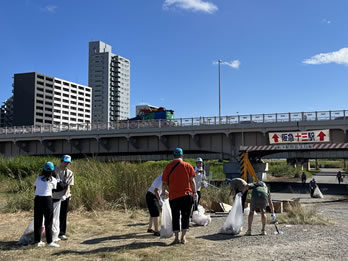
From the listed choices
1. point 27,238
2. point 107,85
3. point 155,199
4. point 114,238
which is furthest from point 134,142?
point 107,85

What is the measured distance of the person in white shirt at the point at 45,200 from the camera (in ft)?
20.5

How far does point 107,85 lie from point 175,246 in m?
160

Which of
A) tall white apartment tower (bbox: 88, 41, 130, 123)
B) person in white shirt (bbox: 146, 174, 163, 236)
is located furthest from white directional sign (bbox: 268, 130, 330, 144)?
tall white apartment tower (bbox: 88, 41, 130, 123)

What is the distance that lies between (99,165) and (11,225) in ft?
15.6

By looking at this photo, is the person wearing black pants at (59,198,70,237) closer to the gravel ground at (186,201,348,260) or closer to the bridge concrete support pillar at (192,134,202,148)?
the gravel ground at (186,201,348,260)

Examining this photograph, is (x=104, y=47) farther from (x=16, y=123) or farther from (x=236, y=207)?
(x=236, y=207)

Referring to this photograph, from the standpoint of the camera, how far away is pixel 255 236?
739 centimetres

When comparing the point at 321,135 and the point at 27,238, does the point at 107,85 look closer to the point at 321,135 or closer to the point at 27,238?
the point at 321,135

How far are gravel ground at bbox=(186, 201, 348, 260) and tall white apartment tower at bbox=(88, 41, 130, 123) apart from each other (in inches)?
6117

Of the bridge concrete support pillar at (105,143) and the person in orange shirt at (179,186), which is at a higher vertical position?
the bridge concrete support pillar at (105,143)

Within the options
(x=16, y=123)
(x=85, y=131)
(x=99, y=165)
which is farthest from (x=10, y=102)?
(x=99, y=165)

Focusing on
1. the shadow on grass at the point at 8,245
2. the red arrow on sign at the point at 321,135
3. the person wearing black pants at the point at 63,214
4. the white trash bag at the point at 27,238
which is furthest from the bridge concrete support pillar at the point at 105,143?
the white trash bag at the point at 27,238

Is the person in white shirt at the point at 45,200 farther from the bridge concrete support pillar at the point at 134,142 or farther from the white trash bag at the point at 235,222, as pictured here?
the bridge concrete support pillar at the point at 134,142

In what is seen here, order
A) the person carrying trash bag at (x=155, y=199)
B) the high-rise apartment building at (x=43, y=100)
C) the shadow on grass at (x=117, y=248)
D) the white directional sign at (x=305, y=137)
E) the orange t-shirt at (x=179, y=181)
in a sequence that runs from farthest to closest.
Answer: the high-rise apartment building at (x=43, y=100) → the white directional sign at (x=305, y=137) → the person carrying trash bag at (x=155, y=199) → the orange t-shirt at (x=179, y=181) → the shadow on grass at (x=117, y=248)
